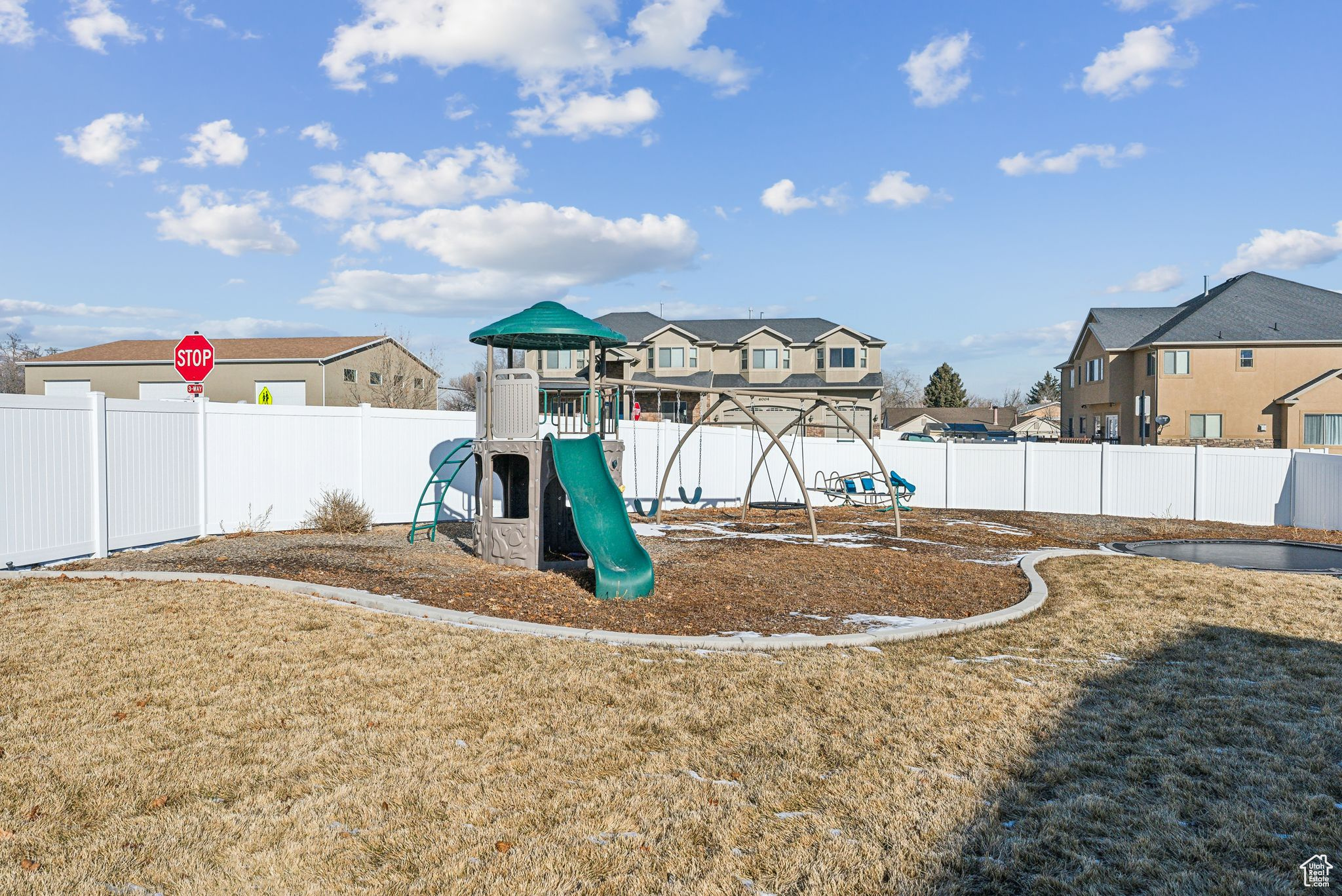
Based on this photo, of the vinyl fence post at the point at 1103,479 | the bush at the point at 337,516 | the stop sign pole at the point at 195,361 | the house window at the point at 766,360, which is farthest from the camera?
the house window at the point at 766,360

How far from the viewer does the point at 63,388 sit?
38.2m

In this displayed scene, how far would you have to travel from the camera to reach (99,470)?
33.0 feet

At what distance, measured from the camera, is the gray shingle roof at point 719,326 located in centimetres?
4494

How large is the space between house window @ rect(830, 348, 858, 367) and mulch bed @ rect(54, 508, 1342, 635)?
3021 cm

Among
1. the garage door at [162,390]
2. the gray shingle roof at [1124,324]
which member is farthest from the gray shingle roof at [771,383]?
the garage door at [162,390]

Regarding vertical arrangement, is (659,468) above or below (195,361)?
below

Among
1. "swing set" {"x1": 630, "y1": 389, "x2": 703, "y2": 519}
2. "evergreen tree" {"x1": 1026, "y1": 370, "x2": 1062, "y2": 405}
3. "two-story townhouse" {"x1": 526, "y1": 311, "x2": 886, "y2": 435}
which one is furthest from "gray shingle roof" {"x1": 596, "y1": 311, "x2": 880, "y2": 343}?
"evergreen tree" {"x1": 1026, "y1": 370, "x2": 1062, "y2": 405}

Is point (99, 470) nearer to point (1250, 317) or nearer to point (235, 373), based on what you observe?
point (235, 373)

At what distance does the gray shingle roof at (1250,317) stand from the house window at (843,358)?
1177cm

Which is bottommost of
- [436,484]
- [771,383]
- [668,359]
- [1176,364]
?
[436,484]

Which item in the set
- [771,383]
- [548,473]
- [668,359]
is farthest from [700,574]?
[771,383]

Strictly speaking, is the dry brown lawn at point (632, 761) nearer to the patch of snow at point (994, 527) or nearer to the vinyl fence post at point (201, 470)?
the vinyl fence post at point (201, 470)

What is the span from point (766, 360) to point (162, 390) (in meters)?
27.5

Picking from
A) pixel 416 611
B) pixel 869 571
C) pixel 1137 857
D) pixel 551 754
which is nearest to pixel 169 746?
pixel 551 754
